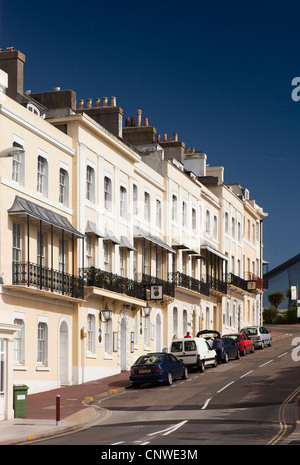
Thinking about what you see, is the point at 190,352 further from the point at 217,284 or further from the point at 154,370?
the point at 217,284

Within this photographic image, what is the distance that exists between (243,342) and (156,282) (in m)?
6.74

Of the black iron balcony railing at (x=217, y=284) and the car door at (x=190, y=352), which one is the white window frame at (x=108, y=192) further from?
the black iron balcony railing at (x=217, y=284)

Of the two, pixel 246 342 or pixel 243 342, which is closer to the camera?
pixel 243 342

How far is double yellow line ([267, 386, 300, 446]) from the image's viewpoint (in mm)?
19072

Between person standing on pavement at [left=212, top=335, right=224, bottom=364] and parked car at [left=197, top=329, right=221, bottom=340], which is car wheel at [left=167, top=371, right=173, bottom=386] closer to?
person standing on pavement at [left=212, top=335, right=224, bottom=364]

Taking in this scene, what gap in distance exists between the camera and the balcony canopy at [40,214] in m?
30.4

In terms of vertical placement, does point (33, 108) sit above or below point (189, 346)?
above

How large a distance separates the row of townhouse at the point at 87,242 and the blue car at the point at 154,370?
9.60ft

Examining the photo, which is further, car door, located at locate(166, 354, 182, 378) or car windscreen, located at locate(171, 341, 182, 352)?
car windscreen, located at locate(171, 341, 182, 352)

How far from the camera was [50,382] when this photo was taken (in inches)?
1313

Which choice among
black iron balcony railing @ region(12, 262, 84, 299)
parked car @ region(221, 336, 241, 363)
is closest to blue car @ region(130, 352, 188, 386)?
black iron balcony railing @ region(12, 262, 84, 299)

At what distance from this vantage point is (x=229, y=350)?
145 ft

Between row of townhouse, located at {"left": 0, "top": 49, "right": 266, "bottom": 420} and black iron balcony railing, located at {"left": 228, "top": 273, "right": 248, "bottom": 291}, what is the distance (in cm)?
560

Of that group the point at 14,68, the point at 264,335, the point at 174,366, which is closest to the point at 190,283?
the point at 264,335
